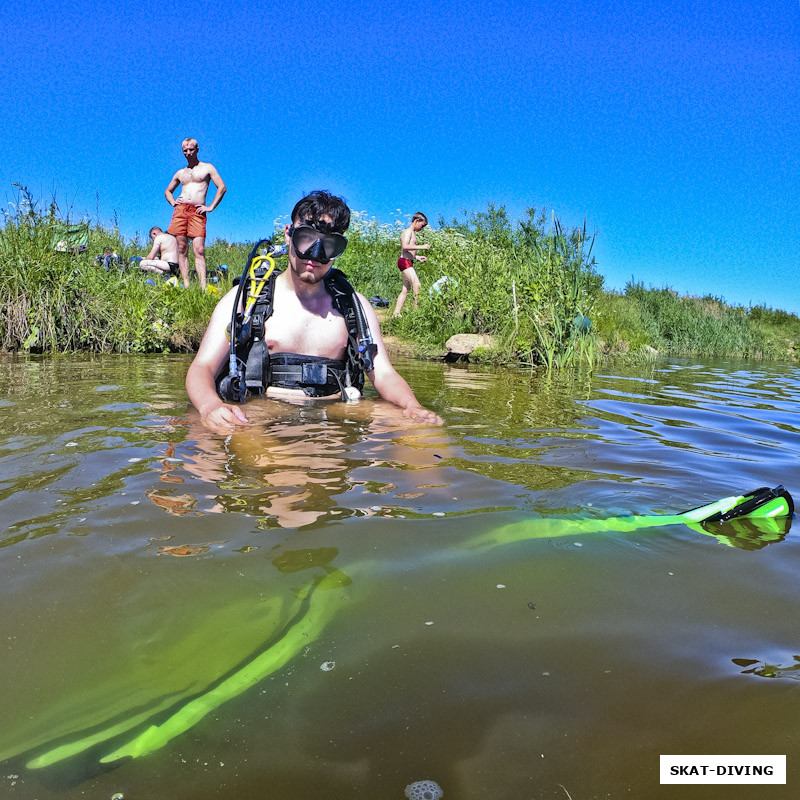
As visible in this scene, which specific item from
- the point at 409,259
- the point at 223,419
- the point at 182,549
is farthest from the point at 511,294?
the point at 182,549

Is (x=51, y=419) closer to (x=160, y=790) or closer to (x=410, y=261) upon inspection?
(x=160, y=790)

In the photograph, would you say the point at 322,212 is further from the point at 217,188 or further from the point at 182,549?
the point at 217,188

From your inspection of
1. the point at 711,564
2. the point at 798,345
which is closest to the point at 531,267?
the point at 711,564

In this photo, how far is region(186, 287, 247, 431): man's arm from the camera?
3291 mm

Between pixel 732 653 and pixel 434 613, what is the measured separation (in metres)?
0.65

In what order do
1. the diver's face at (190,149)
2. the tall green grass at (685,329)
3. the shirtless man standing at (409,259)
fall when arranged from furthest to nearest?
the tall green grass at (685,329) < the shirtless man standing at (409,259) < the diver's face at (190,149)

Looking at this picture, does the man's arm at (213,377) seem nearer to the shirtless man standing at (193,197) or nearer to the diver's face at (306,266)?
the diver's face at (306,266)

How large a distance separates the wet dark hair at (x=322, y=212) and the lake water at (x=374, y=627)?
5.34 ft

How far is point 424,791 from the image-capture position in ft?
3.20

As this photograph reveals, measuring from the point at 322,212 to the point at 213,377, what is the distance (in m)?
1.24

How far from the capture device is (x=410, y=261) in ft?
38.0

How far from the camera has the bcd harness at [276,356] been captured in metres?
3.93

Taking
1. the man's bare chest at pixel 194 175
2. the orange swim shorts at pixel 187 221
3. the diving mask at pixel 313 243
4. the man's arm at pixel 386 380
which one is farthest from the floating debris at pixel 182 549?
the man's bare chest at pixel 194 175

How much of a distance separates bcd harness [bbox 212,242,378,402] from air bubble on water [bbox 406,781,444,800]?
3146mm
